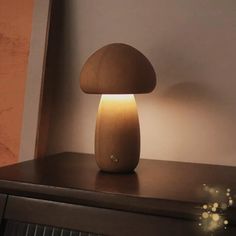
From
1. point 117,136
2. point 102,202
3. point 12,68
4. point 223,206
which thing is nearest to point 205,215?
point 223,206

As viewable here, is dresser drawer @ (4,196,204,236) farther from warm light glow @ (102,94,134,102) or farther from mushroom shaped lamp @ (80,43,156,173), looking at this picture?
warm light glow @ (102,94,134,102)

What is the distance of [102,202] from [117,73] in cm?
27

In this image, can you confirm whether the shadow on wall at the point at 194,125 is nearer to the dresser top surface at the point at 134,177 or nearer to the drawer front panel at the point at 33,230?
the dresser top surface at the point at 134,177

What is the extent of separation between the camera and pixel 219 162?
3.44 feet

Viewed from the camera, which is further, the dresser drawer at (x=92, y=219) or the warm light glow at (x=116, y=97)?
the warm light glow at (x=116, y=97)

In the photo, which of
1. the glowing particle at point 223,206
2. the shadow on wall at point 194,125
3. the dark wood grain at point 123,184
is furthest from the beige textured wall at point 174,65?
the glowing particle at point 223,206

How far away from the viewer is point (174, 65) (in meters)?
1.07

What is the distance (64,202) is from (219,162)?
0.48m

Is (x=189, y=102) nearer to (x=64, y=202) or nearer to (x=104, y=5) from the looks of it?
(x=104, y=5)

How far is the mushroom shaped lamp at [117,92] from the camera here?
819 millimetres

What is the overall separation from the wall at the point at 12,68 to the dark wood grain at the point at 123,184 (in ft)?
0.73

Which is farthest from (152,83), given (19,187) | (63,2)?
(63,2)

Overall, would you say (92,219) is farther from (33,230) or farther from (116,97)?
(116,97)

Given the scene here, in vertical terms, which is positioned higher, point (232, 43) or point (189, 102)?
point (232, 43)
